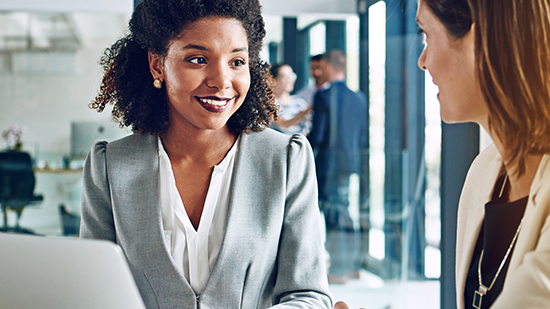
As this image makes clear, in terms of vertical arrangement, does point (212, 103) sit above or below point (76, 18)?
below

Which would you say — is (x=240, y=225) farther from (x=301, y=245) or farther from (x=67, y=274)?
(x=67, y=274)

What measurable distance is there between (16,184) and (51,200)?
0.75ft

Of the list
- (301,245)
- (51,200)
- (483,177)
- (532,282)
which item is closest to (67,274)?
(532,282)

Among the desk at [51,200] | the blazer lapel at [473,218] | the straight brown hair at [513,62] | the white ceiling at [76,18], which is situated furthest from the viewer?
the desk at [51,200]

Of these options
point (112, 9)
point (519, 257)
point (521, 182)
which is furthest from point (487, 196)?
point (112, 9)

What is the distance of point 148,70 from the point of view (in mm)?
1371

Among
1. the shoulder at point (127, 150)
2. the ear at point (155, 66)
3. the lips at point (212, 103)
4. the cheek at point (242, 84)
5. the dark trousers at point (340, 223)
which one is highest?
the ear at point (155, 66)

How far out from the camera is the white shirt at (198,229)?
4.04 feet

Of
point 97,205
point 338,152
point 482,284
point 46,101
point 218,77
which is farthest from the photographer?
point 46,101

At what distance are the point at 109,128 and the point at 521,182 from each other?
98.0 inches

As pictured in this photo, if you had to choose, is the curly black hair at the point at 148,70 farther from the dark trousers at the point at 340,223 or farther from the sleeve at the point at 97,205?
the dark trousers at the point at 340,223

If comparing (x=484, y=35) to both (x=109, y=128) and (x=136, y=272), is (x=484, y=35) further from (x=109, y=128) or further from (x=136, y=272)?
(x=109, y=128)

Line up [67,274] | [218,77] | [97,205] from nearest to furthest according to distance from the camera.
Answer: [67,274], [218,77], [97,205]

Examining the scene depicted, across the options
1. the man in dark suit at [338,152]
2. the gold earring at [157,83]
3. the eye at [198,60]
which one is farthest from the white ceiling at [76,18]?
the eye at [198,60]
